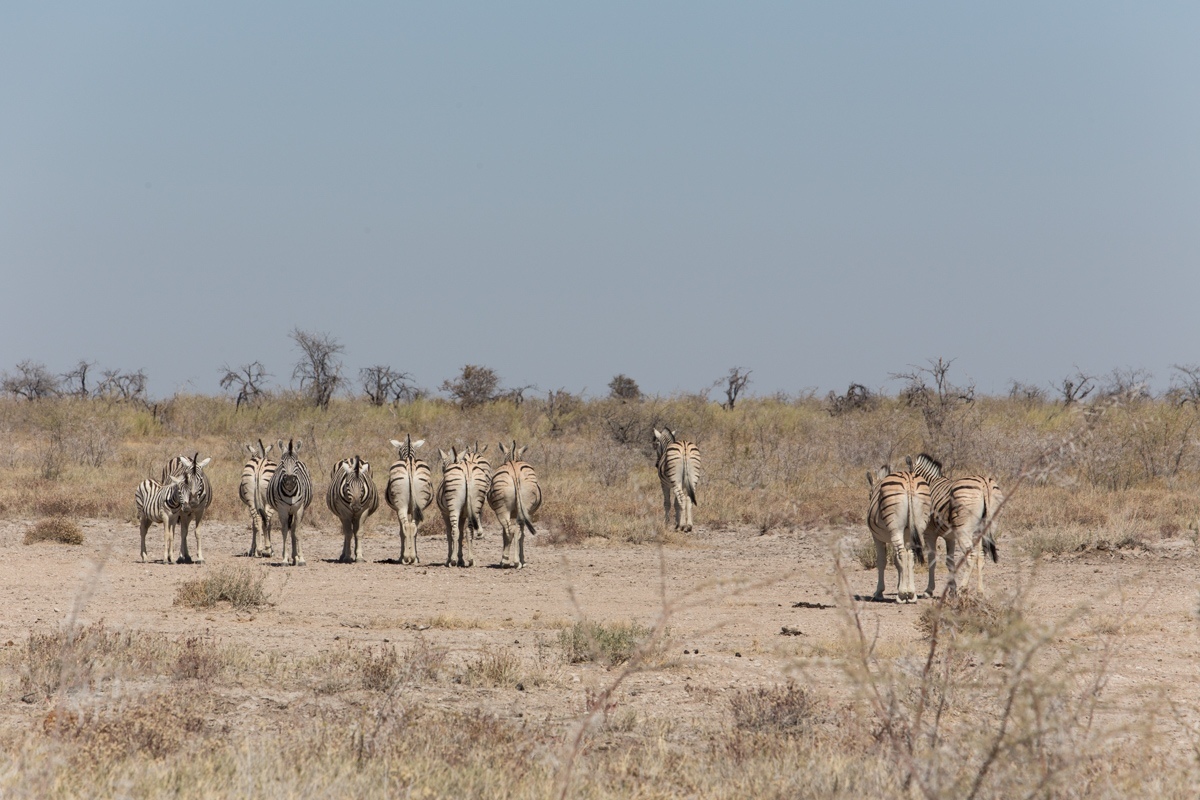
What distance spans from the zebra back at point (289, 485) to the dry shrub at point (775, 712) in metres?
10.0

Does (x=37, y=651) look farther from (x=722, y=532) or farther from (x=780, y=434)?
(x=780, y=434)

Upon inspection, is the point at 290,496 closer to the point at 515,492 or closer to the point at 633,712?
the point at 515,492

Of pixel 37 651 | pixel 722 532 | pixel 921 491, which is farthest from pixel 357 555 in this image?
pixel 37 651

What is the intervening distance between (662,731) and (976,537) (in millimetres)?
2686

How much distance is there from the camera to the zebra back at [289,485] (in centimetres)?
1620

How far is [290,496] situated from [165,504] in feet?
5.68

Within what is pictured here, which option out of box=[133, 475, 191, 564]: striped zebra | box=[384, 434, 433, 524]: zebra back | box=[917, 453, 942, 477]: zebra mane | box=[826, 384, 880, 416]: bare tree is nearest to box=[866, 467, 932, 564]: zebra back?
box=[917, 453, 942, 477]: zebra mane

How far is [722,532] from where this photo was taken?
21.0 m

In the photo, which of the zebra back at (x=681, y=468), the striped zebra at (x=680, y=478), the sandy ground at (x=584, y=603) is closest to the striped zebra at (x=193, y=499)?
the sandy ground at (x=584, y=603)

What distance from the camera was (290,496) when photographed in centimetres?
1619

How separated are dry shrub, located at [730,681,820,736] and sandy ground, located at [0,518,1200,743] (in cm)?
27

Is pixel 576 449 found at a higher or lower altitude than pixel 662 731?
higher

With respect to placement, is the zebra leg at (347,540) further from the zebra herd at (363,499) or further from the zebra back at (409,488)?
the zebra back at (409,488)

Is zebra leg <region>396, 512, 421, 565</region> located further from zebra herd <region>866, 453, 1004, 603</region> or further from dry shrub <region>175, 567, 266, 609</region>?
zebra herd <region>866, 453, 1004, 603</region>
